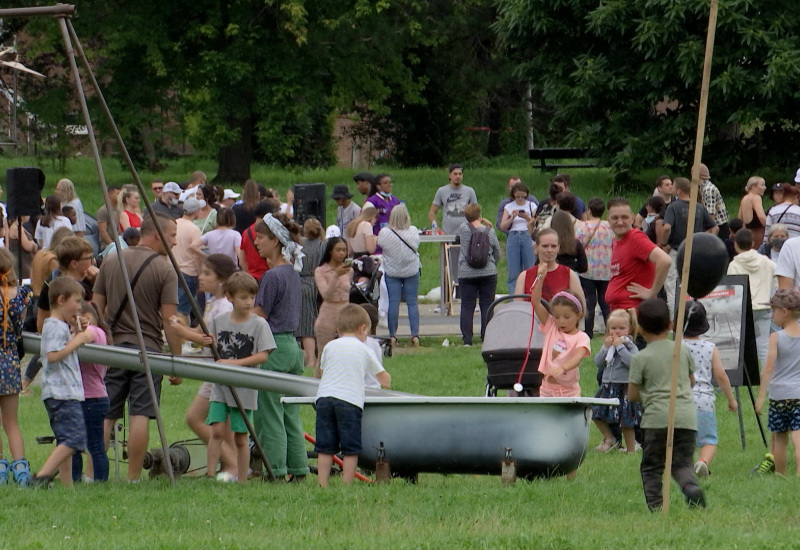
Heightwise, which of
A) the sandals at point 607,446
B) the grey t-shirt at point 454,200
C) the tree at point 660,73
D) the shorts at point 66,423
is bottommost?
the sandals at point 607,446

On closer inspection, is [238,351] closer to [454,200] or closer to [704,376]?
[704,376]

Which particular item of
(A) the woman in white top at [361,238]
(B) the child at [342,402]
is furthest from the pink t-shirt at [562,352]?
(A) the woman in white top at [361,238]

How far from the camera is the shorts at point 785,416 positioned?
9.93m

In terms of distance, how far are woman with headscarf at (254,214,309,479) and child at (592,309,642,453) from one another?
2.45 meters

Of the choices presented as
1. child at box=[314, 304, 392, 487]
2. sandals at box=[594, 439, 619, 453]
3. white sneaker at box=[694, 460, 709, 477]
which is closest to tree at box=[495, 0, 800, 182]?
sandals at box=[594, 439, 619, 453]

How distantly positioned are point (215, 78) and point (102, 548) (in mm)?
28802

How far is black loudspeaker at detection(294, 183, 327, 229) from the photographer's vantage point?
1836 centimetres

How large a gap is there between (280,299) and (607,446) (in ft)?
10.1

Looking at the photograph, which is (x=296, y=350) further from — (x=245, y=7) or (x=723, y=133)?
(x=245, y=7)

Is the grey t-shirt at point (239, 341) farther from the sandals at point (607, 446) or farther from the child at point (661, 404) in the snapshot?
the sandals at point (607, 446)

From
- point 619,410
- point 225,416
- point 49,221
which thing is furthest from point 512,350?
point 49,221

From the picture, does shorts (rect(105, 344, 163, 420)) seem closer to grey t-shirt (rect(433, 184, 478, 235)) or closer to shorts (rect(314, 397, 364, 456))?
shorts (rect(314, 397, 364, 456))

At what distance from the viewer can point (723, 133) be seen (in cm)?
3241

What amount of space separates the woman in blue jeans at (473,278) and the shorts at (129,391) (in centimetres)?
755
